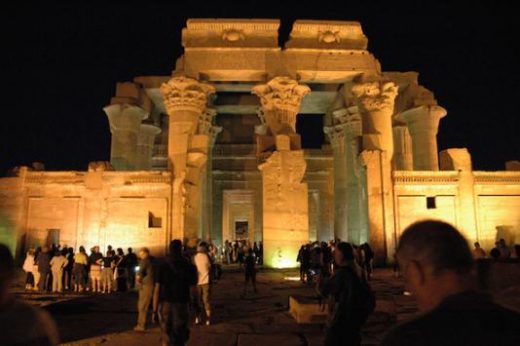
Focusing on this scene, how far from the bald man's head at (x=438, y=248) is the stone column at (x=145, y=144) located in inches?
945

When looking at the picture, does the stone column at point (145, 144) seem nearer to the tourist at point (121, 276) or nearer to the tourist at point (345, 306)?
the tourist at point (121, 276)

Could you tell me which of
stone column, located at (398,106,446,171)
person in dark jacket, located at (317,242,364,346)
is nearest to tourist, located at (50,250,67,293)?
person in dark jacket, located at (317,242,364,346)

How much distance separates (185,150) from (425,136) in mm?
11735

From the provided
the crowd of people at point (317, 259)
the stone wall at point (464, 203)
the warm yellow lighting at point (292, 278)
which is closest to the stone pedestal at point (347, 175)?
the stone wall at point (464, 203)

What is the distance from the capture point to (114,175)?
67.5ft

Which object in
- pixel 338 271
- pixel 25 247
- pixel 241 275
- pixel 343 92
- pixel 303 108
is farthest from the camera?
pixel 303 108

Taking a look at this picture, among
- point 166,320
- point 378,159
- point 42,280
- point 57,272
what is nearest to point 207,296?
point 166,320

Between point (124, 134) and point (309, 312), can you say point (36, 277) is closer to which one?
point (309, 312)

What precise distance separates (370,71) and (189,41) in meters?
8.45

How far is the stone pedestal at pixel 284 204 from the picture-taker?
20.3 m

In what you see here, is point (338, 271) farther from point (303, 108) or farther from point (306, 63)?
point (303, 108)

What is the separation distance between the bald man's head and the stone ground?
18.0ft

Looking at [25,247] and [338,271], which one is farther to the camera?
[25,247]

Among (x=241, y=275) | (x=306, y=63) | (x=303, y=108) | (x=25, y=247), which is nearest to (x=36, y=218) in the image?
(x=25, y=247)
